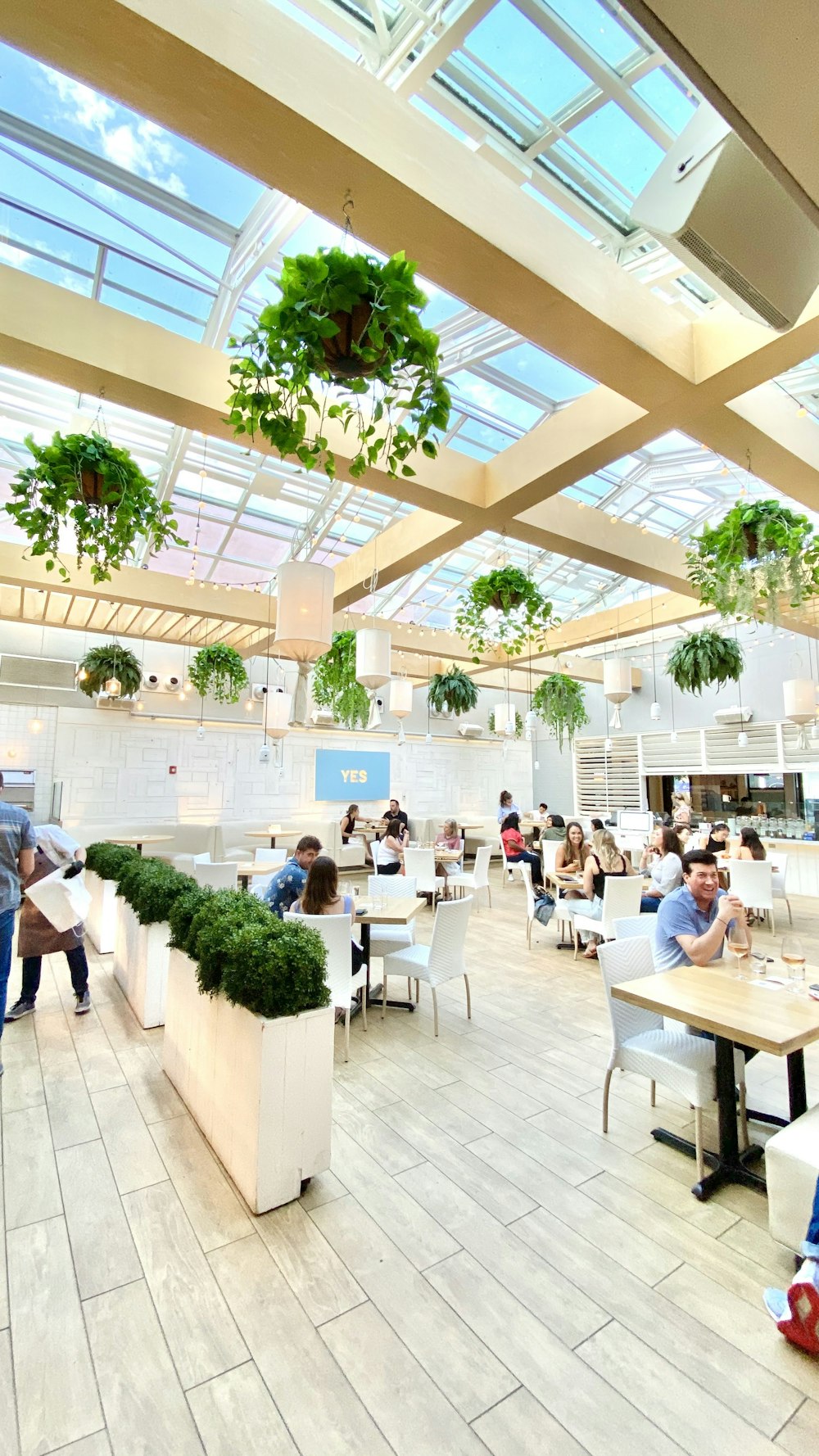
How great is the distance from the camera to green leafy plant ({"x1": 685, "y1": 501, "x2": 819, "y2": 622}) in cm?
371

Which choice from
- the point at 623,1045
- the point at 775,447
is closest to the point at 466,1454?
the point at 623,1045

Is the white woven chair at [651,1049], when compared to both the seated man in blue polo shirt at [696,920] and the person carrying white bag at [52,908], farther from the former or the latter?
the person carrying white bag at [52,908]

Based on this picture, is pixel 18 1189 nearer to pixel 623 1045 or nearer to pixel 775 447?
pixel 623 1045

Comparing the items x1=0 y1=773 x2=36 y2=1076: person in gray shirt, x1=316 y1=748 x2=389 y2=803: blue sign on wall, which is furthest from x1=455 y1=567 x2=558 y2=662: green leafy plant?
x1=316 y1=748 x2=389 y2=803: blue sign on wall

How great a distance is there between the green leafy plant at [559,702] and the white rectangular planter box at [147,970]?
655cm

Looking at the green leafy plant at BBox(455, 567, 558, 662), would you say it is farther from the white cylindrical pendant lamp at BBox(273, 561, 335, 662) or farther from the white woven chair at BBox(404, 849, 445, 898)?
the white woven chair at BBox(404, 849, 445, 898)

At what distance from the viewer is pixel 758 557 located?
3848 millimetres

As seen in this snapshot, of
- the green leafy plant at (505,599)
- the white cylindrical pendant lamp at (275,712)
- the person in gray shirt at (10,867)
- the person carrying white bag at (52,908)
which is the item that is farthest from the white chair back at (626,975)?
the white cylindrical pendant lamp at (275,712)

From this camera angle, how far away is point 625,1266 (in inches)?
81.4

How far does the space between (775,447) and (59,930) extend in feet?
18.3

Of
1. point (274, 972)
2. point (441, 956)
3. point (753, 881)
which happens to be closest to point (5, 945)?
point (274, 972)

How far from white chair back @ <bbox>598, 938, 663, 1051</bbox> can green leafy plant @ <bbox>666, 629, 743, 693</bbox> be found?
3705mm

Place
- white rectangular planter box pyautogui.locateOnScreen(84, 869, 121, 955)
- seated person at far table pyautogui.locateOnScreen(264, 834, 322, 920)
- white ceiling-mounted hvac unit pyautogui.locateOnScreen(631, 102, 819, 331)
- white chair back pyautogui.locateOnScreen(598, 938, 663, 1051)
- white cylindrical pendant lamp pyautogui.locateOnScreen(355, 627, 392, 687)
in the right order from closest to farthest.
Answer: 1. white ceiling-mounted hvac unit pyautogui.locateOnScreen(631, 102, 819, 331)
2. white chair back pyautogui.locateOnScreen(598, 938, 663, 1051)
3. seated person at far table pyautogui.locateOnScreen(264, 834, 322, 920)
4. white cylindrical pendant lamp pyautogui.locateOnScreen(355, 627, 392, 687)
5. white rectangular planter box pyautogui.locateOnScreen(84, 869, 121, 955)

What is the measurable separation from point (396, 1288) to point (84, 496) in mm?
3428
